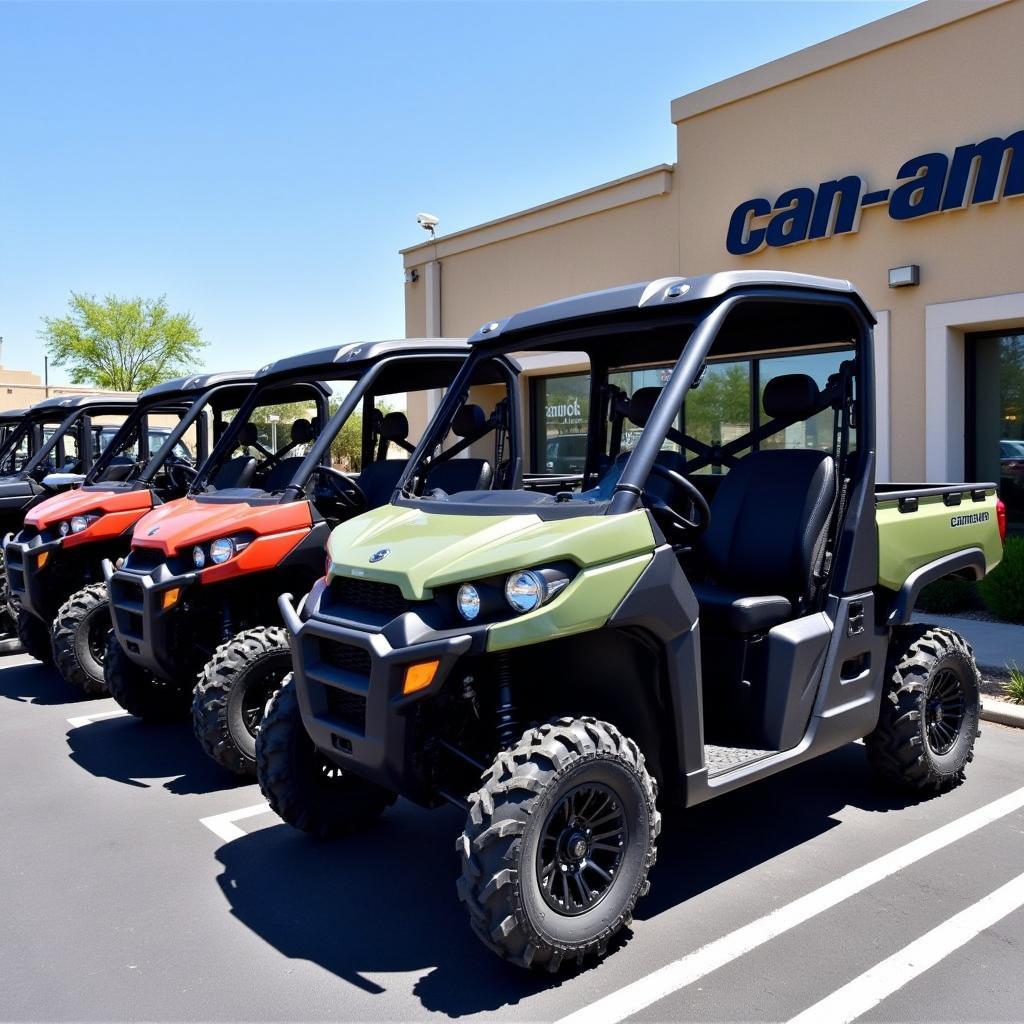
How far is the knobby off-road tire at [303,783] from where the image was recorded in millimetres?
4105

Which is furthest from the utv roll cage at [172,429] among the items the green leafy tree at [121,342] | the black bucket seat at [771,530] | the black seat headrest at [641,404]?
the green leafy tree at [121,342]

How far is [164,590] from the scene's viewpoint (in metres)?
5.23

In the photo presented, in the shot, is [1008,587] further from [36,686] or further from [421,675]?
[36,686]

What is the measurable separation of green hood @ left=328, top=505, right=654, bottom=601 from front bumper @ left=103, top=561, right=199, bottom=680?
6.29ft

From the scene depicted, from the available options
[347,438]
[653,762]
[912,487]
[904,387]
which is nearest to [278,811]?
[653,762]

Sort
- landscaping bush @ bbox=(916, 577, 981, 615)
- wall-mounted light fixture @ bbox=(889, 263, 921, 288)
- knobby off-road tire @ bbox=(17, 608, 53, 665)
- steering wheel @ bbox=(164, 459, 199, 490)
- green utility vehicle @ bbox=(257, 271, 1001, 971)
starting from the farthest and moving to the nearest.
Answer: wall-mounted light fixture @ bbox=(889, 263, 921, 288) → landscaping bush @ bbox=(916, 577, 981, 615) → knobby off-road tire @ bbox=(17, 608, 53, 665) → steering wheel @ bbox=(164, 459, 199, 490) → green utility vehicle @ bbox=(257, 271, 1001, 971)

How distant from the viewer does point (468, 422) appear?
191 inches

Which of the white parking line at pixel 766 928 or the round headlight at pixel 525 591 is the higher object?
the round headlight at pixel 525 591

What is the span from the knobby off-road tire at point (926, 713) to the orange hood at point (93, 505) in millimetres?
5045

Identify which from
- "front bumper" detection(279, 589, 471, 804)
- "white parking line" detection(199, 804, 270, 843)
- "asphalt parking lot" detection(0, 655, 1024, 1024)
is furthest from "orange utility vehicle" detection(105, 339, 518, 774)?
"front bumper" detection(279, 589, 471, 804)

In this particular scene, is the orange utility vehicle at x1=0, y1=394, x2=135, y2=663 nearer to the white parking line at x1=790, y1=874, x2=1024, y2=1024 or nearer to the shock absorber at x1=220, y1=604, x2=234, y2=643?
the shock absorber at x1=220, y1=604, x2=234, y2=643

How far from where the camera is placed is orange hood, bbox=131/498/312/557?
5.34 meters

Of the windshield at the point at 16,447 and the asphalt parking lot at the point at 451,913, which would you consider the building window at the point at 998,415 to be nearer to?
the asphalt parking lot at the point at 451,913

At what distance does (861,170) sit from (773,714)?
7.96 metres
